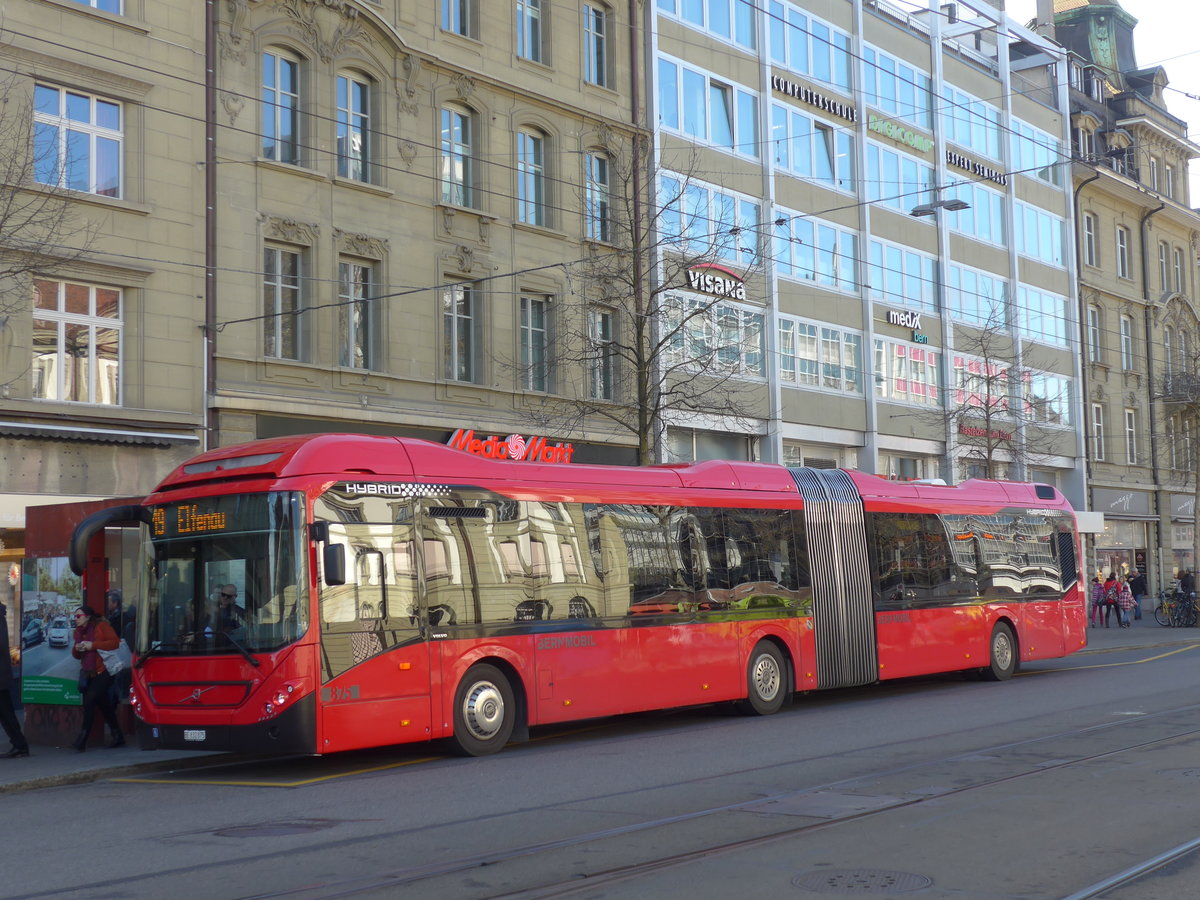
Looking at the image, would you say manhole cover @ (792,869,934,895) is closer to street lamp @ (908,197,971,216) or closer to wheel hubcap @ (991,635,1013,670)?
wheel hubcap @ (991,635,1013,670)

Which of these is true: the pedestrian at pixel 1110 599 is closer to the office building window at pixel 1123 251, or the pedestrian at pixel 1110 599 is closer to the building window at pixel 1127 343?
the building window at pixel 1127 343

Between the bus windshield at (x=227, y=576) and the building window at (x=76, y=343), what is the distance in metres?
8.04

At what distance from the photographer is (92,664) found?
612 inches

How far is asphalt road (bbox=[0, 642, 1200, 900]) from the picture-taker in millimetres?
7910

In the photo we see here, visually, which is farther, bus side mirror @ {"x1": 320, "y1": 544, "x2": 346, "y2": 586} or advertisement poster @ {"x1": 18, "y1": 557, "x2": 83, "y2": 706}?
advertisement poster @ {"x1": 18, "y1": 557, "x2": 83, "y2": 706}

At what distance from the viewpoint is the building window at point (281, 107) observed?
24.3 meters

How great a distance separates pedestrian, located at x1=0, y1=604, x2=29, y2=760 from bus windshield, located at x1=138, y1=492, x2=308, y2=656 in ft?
5.43

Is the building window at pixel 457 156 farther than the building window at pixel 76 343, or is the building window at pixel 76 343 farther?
the building window at pixel 457 156

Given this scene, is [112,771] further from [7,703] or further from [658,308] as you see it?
[658,308]

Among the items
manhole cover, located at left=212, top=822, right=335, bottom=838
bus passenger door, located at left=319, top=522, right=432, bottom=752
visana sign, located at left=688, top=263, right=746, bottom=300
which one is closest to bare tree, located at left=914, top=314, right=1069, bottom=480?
visana sign, located at left=688, top=263, right=746, bottom=300

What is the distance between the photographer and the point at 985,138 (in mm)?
46312

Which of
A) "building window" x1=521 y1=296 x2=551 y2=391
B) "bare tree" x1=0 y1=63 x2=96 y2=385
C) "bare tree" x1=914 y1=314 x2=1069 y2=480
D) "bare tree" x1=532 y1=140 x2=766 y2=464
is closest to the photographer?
"bare tree" x1=0 y1=63 x2=96 y2=385

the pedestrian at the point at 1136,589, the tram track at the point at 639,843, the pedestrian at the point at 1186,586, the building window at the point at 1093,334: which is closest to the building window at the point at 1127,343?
the building window at the point at 1093,334

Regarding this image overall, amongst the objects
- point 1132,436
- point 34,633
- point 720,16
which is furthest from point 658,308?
point 1132,436
